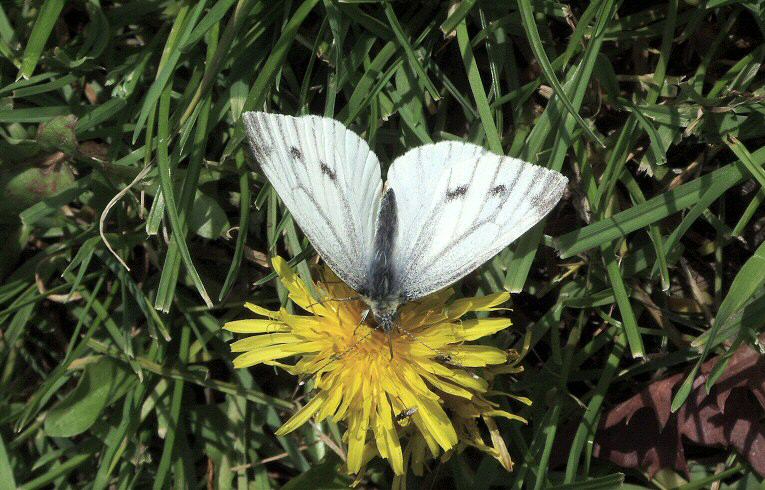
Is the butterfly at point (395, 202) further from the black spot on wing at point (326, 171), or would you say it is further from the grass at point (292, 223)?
the grass at point (292, 223)

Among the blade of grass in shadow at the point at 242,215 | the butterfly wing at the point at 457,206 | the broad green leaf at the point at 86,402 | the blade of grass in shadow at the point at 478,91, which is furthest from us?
the broad green leaf at the point at 86,402

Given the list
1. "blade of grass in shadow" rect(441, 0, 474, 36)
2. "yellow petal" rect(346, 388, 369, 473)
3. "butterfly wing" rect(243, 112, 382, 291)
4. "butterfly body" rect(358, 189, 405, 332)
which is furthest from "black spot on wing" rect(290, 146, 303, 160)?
"yellow petal" rect(346, 388, 369, 473)

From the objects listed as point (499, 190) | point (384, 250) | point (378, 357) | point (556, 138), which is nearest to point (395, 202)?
point (384, 250)

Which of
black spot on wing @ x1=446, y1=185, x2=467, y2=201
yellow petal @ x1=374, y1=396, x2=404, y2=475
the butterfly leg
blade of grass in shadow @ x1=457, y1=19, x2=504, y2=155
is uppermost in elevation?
blade of grass in shadow @ x1=457, y1=19, x2=504, y2=155

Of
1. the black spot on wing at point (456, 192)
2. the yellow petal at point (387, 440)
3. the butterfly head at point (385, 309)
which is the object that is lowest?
the yellow petal at point (387, 440)

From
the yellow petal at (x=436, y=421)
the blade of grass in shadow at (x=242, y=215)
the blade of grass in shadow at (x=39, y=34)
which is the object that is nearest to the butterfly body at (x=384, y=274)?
the yellow petal at (x=436, y=421)

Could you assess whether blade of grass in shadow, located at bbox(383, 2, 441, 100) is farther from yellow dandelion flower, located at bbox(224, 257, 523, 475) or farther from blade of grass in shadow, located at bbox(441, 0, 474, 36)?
yellow dandelion flower, located at bbox(224, 257, 523, 475)

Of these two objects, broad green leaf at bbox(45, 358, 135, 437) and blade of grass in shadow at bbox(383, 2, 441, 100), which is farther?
broad green leaf at bbox(45, 358, 135, 437)

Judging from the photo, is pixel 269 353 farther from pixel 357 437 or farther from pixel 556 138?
pixel 556 138
